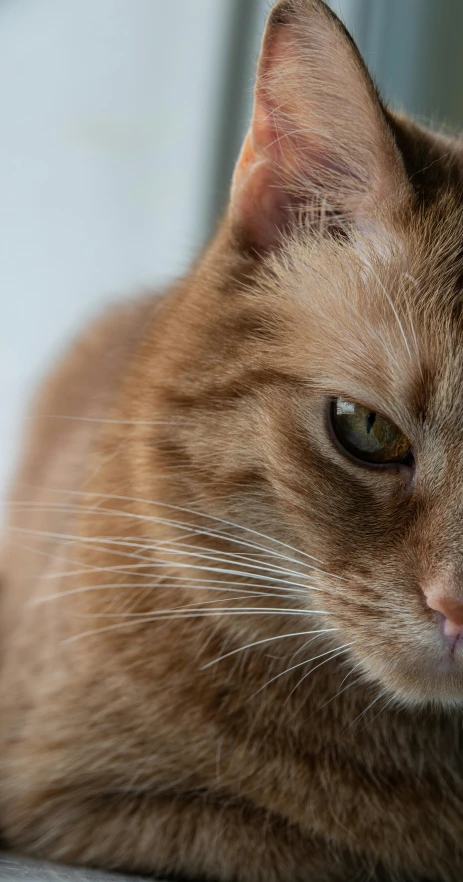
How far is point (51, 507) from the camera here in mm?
1602

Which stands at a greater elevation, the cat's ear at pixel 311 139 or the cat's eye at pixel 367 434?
the cat's ear at pixel 311 139

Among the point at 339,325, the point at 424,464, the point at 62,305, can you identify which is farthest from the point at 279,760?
the point at 62,305

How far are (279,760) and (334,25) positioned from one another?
91cm

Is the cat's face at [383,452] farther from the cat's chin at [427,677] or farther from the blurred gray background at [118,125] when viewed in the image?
the blurred gray background at [118,125]

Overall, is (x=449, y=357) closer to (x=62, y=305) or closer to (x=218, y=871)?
(x=218, y=871)

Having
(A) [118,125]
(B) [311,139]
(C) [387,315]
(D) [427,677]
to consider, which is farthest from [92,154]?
(D) [427,677]

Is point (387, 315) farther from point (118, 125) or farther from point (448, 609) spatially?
point (118, 125)

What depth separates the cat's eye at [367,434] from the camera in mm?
1096

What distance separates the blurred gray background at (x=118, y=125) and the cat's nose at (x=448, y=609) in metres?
1.31

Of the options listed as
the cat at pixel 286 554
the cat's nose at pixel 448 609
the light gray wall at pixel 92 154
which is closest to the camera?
the cat's nose at pixel 448 609

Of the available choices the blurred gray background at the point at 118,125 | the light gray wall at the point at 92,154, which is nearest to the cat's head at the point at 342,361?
the light gray wall at the point at 92,154

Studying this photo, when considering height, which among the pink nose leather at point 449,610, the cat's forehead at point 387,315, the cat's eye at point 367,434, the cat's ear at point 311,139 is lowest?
the pink nose leather at point 449,610

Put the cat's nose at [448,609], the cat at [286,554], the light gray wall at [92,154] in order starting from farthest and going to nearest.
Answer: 1. the light gray wall at [92,154]
2. the cat at [286,554]
3. the cat's nose at [448,609]

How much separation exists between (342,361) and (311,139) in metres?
0.33
